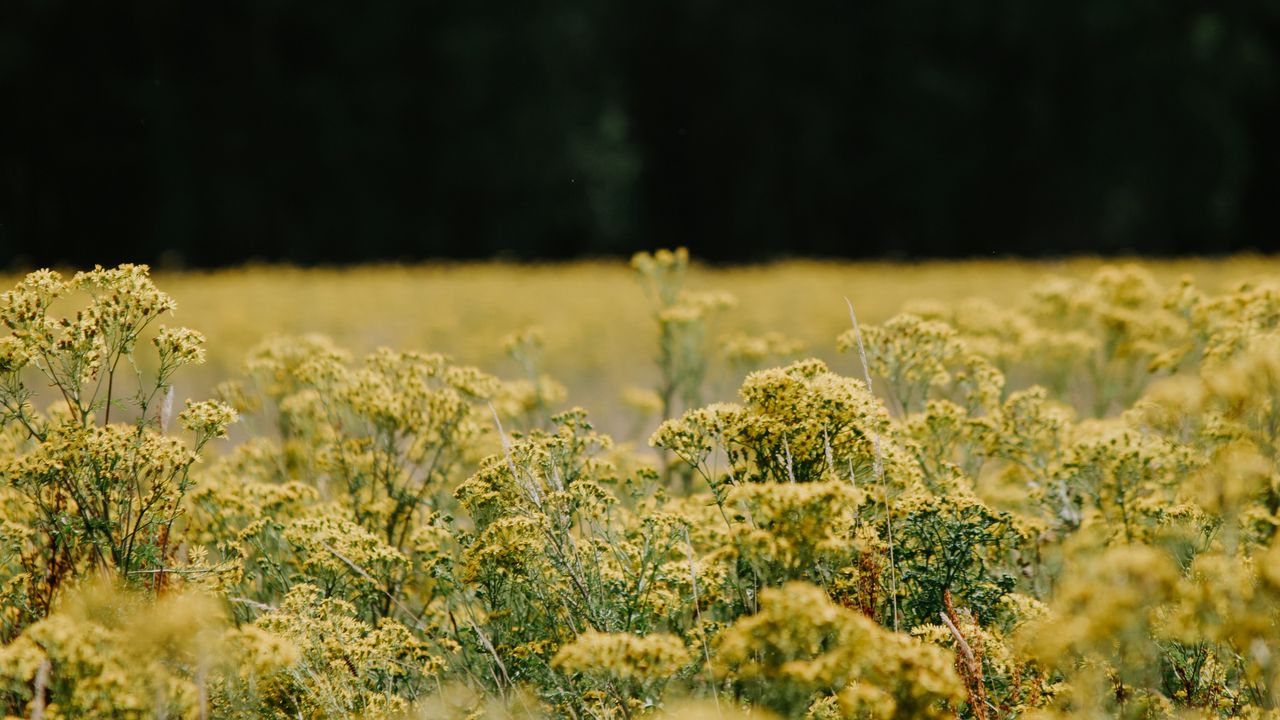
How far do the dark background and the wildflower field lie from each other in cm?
2261

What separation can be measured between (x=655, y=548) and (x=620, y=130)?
84.1ft

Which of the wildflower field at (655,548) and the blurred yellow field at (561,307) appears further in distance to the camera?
the blurred yellow field at (561,307)

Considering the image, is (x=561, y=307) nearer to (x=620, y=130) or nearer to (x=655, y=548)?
(x=655, y=548)

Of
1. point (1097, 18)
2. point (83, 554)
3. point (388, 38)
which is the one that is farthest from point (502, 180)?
point (83, 554)

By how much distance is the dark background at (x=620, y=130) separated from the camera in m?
24.3

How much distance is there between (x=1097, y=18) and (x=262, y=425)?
25773 millimetres

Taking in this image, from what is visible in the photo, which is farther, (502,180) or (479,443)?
(502,180)

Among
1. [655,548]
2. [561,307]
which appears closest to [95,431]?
[655,548]

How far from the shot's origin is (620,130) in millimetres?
26969

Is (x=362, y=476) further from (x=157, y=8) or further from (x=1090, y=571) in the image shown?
(x=157, y=8)

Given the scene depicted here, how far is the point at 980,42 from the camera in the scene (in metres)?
26.3

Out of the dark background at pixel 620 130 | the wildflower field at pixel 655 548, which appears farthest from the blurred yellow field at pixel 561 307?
the dark background at pixel 620 130

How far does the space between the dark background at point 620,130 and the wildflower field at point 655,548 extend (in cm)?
2261

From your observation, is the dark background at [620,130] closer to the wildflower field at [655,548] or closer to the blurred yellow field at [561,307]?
the blurred yellow field at [561,307]
